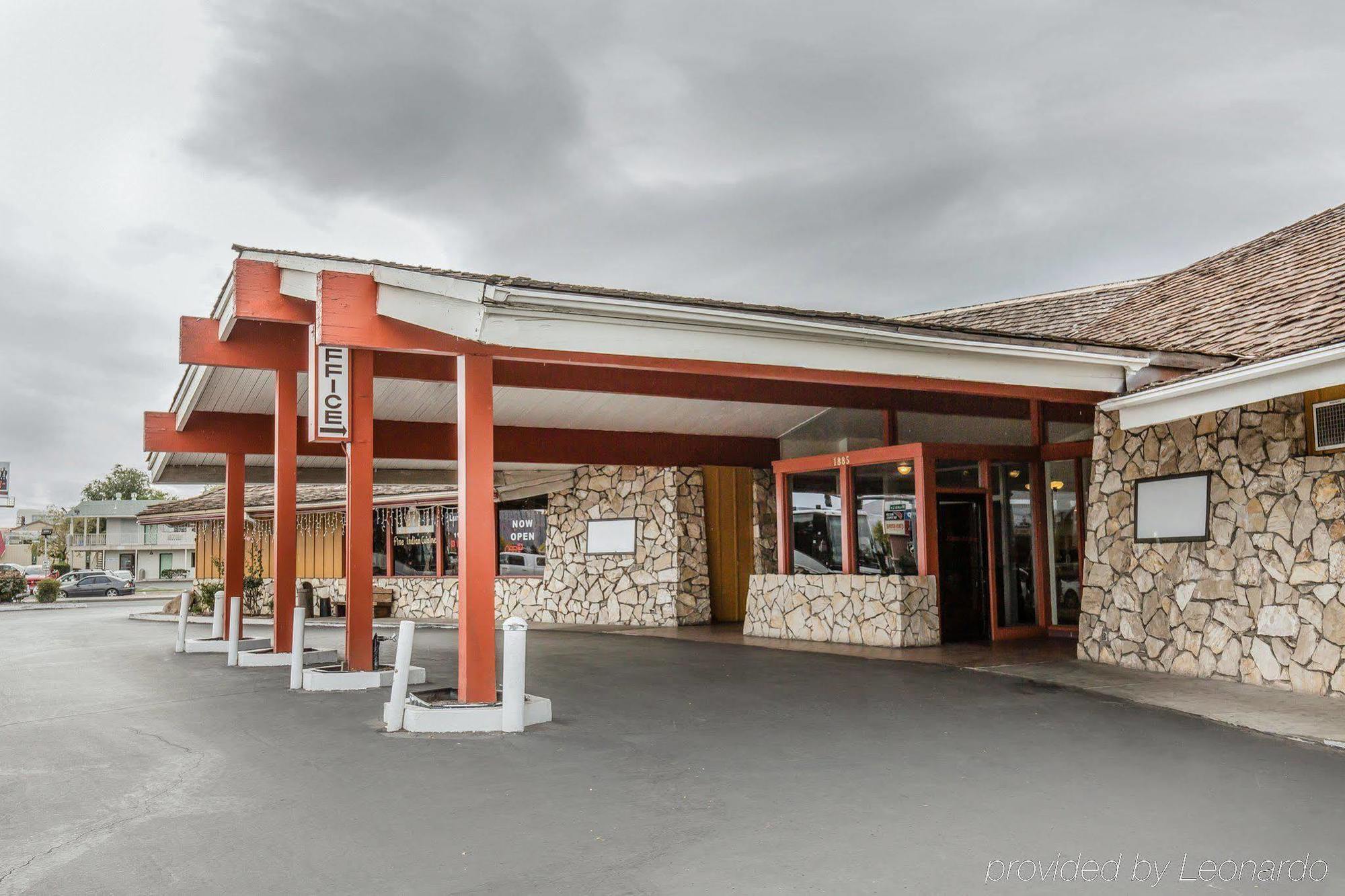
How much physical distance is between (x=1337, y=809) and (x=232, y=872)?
531 centimetres

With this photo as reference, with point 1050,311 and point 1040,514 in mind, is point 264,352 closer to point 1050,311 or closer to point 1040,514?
point 1040,514

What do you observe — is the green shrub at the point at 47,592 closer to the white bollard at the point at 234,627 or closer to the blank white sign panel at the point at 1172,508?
the white bollard at the point at 234,627

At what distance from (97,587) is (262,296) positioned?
41028mm

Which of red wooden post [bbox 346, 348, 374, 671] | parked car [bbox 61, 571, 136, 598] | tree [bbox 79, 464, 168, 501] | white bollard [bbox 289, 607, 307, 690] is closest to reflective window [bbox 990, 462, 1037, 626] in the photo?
red wooden post [bbox 346, 348, 374, 671]

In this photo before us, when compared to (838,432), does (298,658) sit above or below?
below

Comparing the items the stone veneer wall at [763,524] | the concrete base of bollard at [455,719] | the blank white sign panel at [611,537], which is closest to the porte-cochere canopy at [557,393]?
the concrete base of bollard at [455,719]

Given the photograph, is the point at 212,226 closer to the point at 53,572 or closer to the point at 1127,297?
the point at 53,572

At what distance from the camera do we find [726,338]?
8.10m

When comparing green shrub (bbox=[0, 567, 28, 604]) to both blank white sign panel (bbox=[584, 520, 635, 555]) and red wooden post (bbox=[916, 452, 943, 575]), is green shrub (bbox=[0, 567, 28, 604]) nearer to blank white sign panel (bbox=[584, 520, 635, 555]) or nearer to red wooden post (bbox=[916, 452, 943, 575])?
blank white sign panel (bbox=[584, 520, 635, 555])

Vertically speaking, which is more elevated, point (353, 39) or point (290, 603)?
point (353, 39)

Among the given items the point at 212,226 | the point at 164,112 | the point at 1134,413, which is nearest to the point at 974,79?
the point at 1134,413

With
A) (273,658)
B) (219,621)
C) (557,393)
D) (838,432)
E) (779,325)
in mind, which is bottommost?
(273,658)

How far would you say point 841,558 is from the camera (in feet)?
45.3

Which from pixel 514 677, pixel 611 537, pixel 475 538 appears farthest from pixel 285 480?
pixel 611 537
